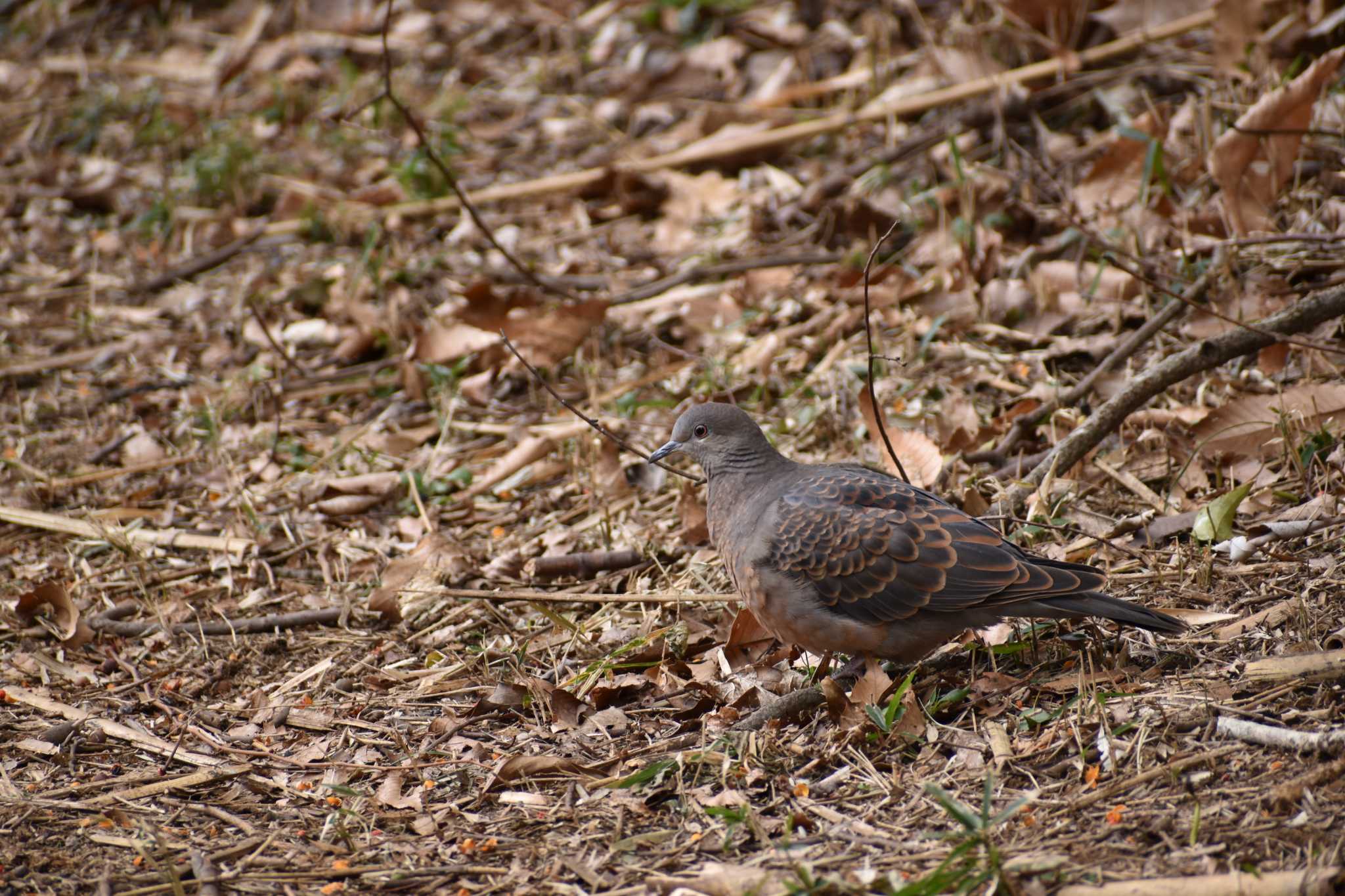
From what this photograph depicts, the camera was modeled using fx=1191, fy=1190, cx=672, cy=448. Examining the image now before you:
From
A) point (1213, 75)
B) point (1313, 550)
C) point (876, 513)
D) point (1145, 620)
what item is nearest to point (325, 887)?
point (876, 513)

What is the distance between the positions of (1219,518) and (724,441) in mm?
1684

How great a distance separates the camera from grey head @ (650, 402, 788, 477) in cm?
432

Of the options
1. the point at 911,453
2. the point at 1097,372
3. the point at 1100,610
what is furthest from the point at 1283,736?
the point at 1097,372

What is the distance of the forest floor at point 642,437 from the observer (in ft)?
10.3

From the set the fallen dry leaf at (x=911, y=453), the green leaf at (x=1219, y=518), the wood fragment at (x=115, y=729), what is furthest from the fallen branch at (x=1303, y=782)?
the wood fragment at (x=115, y=729)

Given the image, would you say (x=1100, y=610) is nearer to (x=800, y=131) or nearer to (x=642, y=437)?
(x=642, y=437)

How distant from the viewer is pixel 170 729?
12.8 feet

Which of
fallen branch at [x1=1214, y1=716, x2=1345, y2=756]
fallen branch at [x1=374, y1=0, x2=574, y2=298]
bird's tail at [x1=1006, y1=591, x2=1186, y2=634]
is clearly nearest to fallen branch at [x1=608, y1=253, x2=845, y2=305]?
fallen branch at [x1=374, y1=0, x2=574, y2=298]

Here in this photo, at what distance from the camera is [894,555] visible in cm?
370

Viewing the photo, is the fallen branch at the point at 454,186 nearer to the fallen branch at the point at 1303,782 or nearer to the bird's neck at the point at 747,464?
the bird's neck at the point at 747,464

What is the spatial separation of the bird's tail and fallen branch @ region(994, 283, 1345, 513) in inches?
34.2

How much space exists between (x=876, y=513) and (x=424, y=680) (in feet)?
5.46

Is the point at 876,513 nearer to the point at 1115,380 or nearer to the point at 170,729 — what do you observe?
the point at 1115,380

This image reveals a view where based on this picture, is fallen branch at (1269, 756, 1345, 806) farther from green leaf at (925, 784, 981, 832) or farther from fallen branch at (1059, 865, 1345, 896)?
green leaf at (925, 784, 981, 832)
